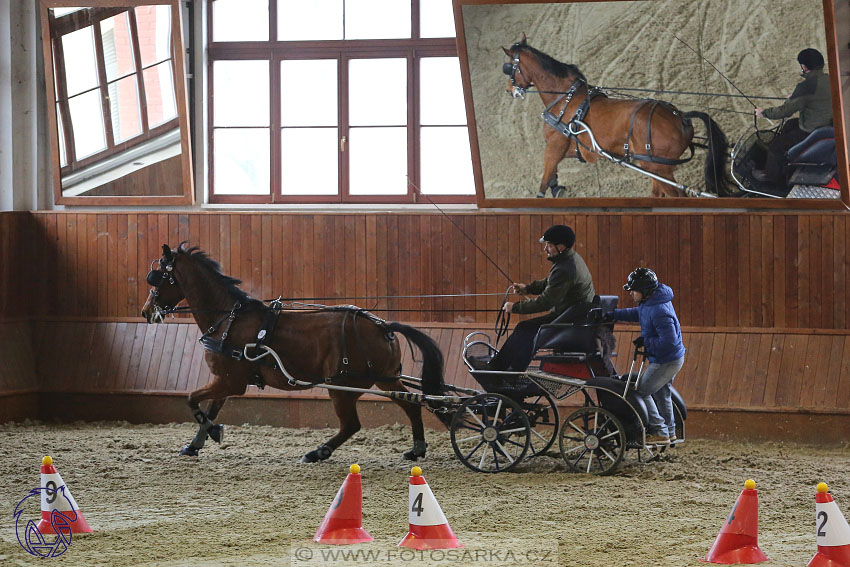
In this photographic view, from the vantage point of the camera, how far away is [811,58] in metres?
8.04

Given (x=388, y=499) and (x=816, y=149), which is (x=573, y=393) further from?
(x=816, y=149)

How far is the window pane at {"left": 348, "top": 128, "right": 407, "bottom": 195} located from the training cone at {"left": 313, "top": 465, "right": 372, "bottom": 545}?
5.08m

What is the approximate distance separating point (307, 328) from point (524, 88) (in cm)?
308

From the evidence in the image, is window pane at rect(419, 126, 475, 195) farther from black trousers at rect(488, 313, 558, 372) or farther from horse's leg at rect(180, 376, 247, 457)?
horse's leg at rect(180, 376, 247, 457)

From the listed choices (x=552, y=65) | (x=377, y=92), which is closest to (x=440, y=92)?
(x=377, y=92)

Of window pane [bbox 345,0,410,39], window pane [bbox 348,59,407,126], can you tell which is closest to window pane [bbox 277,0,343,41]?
window pane [bbox 345,0,410,39]

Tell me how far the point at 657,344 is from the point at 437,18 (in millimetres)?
4234

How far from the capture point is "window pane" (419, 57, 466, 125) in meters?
9.41

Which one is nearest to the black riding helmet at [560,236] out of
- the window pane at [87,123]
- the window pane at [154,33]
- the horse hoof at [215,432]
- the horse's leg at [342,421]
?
the horse's leg at [342,421]

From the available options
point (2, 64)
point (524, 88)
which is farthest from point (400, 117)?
point (2, 64)

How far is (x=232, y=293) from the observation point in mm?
7387

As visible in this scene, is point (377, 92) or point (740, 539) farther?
point (377, 92)

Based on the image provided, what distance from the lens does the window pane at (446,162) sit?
9.44m

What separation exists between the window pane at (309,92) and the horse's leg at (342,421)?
3445 mm
